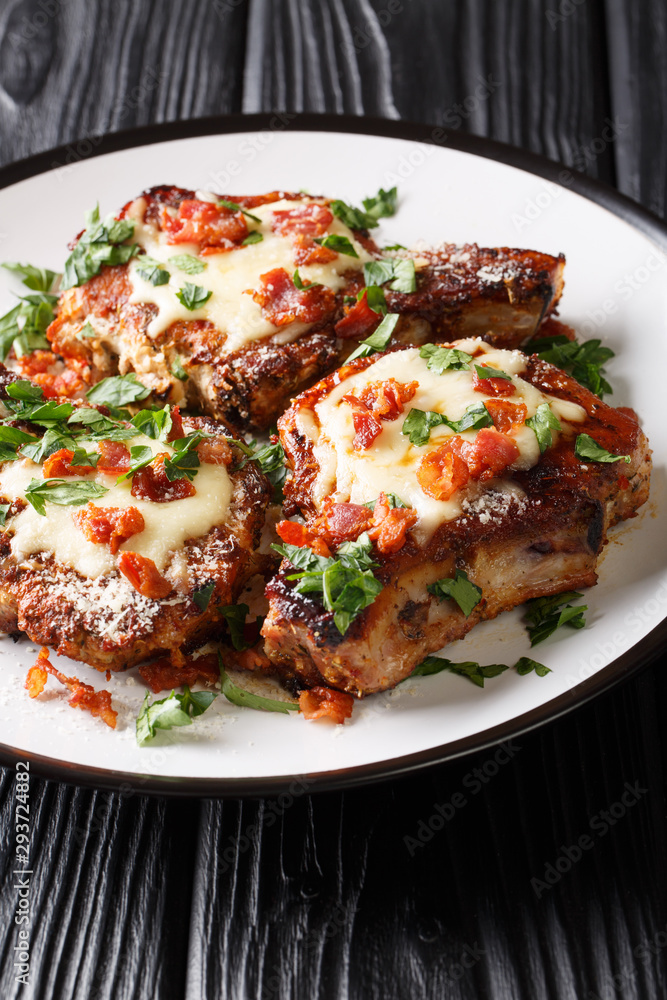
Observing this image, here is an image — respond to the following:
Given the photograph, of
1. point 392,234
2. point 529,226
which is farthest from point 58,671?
point 529,226

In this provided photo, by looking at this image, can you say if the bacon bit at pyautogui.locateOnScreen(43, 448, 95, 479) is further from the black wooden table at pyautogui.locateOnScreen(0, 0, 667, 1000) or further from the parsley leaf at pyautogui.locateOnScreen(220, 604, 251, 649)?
→ the black wooden table at pyautogui.locateOnScreen(0, 0, 667, 1000)

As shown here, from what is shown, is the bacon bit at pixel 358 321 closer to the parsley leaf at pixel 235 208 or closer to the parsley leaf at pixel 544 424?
the parsley leaf at pixel 235 208

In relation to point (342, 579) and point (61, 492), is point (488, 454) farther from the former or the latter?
point (61, 492)

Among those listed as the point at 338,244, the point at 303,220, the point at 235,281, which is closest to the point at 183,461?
the point at 235,281

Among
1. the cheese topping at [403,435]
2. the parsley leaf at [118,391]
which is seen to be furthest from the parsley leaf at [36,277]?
the cheese topping at [403,435]

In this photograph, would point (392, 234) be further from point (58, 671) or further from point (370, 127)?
point (58, 671)
